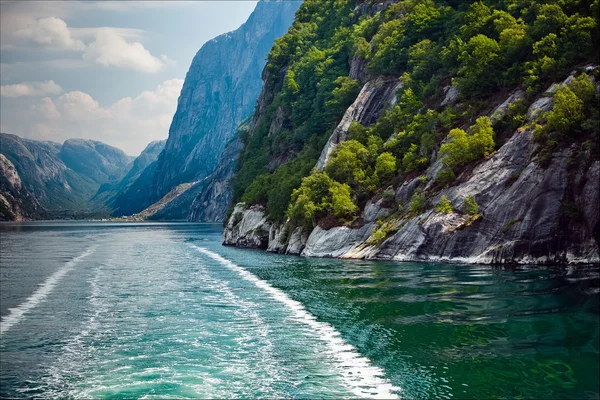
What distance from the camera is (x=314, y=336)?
30.7 metres

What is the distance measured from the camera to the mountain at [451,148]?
5131 cm

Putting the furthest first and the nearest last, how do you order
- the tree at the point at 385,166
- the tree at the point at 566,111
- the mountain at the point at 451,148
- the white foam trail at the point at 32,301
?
1. the tree at the point at 385,166
2. the tree at the point at 566,111
3. the mountain at the point at 451,148
4. the white foam trail at the point at 32,301

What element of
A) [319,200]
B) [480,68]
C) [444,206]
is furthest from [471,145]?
[319,200]

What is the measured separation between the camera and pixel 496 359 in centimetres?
2400

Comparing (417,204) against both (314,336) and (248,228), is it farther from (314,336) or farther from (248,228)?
(248,228)

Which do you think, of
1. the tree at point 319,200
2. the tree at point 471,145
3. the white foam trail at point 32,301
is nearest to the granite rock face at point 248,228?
the tree at point 319,200

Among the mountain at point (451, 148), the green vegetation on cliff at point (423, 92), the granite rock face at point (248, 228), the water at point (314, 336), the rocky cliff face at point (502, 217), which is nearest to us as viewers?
the water at point (314, 336)

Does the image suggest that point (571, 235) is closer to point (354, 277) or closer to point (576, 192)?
point (576, 192)

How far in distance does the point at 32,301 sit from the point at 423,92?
62610mm

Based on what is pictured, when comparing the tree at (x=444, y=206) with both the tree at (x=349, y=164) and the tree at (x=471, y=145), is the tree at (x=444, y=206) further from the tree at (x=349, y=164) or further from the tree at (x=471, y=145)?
the tree at (x=349, y=164)

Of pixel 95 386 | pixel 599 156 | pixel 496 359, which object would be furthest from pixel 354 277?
pixel 95 386

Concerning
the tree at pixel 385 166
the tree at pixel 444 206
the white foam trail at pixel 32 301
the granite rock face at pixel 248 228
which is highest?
the tree at pixel 385 166

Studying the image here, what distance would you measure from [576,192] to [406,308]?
22.9 m

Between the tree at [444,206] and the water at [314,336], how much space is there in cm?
830
